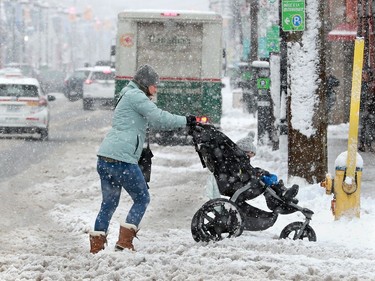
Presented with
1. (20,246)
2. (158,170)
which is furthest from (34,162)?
(20,246)

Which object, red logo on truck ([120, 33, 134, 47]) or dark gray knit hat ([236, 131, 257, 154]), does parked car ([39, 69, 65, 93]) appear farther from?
dark gray knit hat ([236, 131, 257, 154])

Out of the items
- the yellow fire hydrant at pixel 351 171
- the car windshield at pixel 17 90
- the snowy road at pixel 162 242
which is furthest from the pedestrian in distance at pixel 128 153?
the car windshield at pixel 17 90

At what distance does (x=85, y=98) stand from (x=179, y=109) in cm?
1941

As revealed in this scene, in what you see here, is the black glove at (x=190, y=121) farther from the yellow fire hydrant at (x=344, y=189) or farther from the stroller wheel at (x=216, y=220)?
the yellow fire hydrant at (x=344, y=189)

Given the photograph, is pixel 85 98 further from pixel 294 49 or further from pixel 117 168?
pixel 117 168

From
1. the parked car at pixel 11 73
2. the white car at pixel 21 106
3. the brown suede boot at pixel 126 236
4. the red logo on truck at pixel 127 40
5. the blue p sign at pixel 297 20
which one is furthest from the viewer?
the parked car at pixel 11 73

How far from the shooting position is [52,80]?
74.1 metres

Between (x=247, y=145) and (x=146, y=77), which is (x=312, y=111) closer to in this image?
(x=247, y=145)

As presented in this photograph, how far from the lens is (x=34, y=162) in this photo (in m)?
19.4

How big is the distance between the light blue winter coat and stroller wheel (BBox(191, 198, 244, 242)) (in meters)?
0.95

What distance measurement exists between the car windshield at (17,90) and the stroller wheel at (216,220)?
16465 millimetres

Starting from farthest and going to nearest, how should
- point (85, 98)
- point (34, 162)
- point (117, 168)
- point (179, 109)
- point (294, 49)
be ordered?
point (85, 98)
point (179, 109)
point (34, 162)
point (294, 49)
point (117, 168)

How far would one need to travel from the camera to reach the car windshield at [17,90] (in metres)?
25.2

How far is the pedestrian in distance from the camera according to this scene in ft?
28.9
